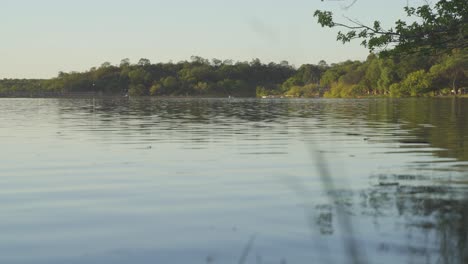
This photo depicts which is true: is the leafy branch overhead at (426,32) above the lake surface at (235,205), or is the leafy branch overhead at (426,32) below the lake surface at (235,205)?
above

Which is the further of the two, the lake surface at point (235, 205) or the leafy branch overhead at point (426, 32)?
the leafy branch overhead at point (426, 32)

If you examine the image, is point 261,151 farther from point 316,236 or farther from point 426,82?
point 426,82

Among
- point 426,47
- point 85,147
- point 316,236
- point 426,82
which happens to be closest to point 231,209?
point 316,236

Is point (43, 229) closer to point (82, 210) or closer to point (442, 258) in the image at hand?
point (82, 210)

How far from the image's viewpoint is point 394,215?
1176 centimetres

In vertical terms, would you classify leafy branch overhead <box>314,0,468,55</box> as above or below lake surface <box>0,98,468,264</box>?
above

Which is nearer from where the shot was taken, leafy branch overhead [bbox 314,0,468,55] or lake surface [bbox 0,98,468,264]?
lake surface [bbox 0,98,468,264]

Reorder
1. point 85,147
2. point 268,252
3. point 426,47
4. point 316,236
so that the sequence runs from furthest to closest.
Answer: point 85,147
point 426,47
point 316,236
point 268,252

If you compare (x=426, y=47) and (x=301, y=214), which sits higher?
(x=426, y=47)

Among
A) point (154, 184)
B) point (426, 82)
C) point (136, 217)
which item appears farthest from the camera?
point (426, 82)

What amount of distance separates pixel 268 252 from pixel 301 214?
3157 mm

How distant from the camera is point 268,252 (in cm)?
928

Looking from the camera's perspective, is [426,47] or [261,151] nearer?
[426,47]

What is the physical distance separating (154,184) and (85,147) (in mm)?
12067
